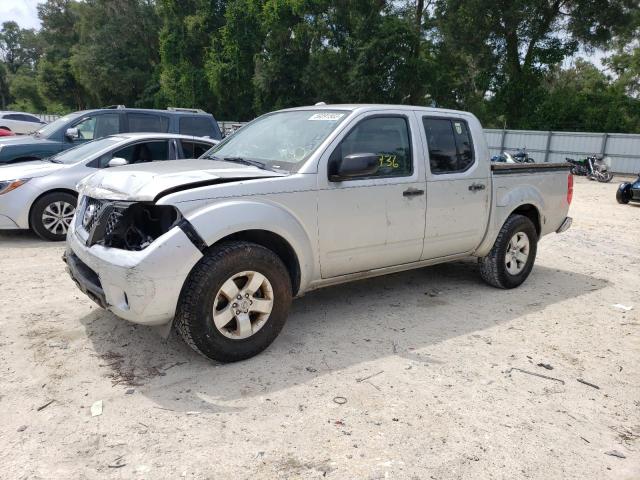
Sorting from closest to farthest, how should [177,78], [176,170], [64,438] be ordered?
[64,438]
[176,170]
[177,78]

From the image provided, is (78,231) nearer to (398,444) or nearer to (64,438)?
(64,438)

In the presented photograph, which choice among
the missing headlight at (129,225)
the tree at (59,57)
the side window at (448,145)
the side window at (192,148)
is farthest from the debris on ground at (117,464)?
the tree at (59,57)

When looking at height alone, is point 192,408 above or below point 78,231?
below

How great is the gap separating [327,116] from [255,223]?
1334mm

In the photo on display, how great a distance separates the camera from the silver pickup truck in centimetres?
334

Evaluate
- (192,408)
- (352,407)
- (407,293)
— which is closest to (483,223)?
(407,293)

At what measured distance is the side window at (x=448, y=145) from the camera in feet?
15.6

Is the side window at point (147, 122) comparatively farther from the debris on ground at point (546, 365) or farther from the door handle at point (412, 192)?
the debris on ground at point (546, 365)

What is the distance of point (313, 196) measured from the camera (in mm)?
3883

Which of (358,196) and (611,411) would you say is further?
(358,196)

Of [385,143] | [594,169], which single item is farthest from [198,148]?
[594,169]

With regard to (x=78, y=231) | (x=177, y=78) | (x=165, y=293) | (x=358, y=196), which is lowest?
(x=165, y=293)

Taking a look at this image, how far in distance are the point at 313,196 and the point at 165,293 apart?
131cm

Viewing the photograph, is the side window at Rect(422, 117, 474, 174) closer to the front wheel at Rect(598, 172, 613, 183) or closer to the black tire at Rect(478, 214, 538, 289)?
the black tire at Rect(478, 214, 538, 289)
